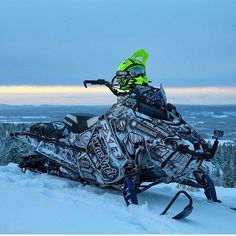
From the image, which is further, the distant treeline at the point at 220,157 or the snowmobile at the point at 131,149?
the distant treeline at the point at 220,157

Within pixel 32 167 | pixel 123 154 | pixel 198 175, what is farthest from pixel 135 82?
pixel 32 167

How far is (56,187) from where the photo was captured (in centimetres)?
649

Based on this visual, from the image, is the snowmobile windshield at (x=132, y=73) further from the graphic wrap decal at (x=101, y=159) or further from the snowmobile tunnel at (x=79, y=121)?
the graphic wrap decal at (x=101, y=159)

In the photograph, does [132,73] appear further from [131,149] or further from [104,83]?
[131,149]

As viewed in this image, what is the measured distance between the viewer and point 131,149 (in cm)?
594

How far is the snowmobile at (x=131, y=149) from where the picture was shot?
5.58m

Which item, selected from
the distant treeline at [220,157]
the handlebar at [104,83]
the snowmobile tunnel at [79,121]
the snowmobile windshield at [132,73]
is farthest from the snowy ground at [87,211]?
the distant treeline at [220,157]

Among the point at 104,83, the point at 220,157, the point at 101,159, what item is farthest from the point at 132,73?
the point at 220,157

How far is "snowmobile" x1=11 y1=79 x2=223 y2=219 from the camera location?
558 centimetres

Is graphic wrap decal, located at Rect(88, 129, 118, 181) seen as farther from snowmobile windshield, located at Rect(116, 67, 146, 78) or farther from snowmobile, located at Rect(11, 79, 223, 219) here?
snowmobile windshield, located at Rect(116, 67, 146, 78)

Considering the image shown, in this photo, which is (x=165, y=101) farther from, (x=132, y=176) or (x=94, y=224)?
(x=94, y=224)

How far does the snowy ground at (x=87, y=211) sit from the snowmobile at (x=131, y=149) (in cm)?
26

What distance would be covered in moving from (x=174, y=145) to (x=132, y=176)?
840mm

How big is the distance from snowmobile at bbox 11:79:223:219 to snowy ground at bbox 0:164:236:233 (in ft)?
0.84
